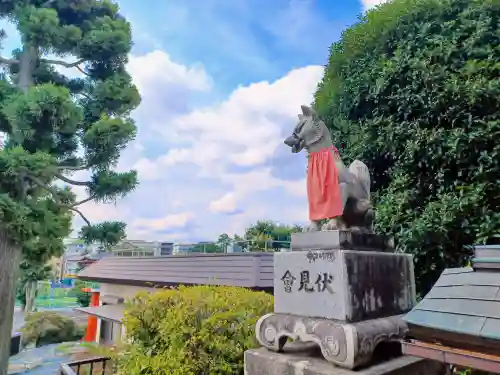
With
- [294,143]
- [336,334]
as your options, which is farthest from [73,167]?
[336,334]

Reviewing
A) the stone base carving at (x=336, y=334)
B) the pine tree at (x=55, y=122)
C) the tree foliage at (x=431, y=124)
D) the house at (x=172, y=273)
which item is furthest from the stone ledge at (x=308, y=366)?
the pine tree at (x=55, y=122)

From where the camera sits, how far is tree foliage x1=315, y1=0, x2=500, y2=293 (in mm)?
4602

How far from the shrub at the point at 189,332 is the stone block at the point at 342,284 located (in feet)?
2.54

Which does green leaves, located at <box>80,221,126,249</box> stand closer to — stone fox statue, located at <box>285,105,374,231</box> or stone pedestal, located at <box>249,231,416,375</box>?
stone pedestal, located at <box>249,231,416,375</box>

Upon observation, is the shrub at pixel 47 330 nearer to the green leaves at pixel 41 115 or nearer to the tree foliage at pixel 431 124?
the green leaves at pixel 41 115

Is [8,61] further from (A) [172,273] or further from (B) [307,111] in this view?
(B) [307,111]

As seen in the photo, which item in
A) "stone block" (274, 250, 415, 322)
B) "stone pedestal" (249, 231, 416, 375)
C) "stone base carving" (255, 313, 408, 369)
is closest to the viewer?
"stone base carving" (255, 313, 408, 369)

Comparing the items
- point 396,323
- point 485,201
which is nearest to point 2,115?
point 396,323

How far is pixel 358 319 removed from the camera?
2908 millimetres

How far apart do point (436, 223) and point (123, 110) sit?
8.35 meters

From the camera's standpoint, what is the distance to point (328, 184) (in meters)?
3.33

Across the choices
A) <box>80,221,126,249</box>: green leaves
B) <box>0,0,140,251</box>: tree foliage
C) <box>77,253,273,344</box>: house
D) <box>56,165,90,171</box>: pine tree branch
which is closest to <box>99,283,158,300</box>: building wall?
<box>77,253,273,344</box>: house

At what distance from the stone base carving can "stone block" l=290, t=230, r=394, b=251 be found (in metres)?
0.64

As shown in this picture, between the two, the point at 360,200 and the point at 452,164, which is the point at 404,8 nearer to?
the point at 452,164
